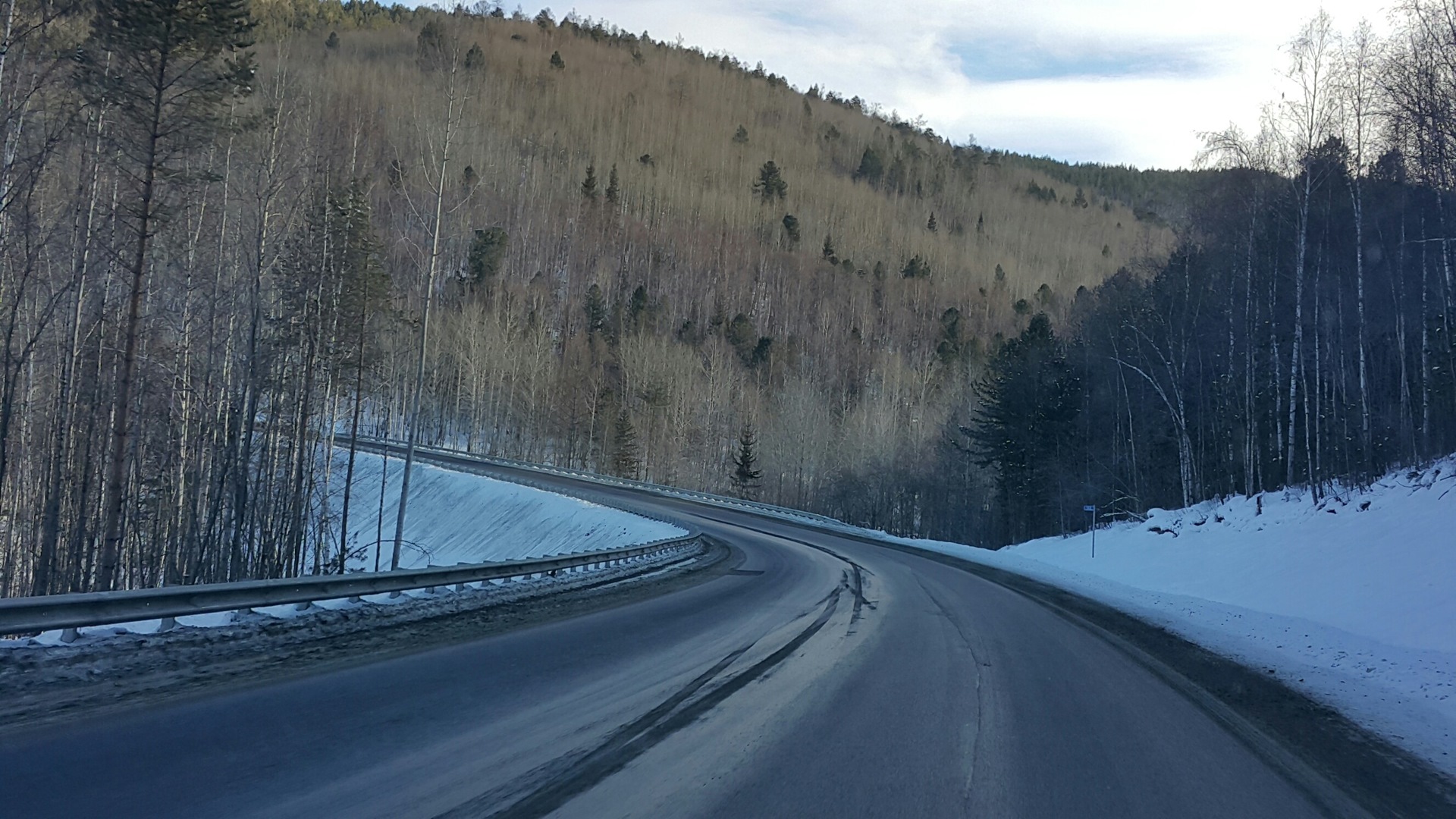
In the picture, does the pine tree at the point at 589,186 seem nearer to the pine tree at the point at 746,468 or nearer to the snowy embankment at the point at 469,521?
the pine tree at the point at 746,468

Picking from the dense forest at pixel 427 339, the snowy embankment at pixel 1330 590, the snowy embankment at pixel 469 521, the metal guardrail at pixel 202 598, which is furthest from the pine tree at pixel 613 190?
the metal guardrail at pixel 202 598

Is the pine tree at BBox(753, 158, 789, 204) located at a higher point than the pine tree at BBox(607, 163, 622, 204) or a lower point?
higher

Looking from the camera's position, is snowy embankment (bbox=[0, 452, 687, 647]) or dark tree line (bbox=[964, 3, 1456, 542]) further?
snowy embankment (bbox=[0, 452, 687, 647])

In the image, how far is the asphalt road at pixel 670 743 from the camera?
15.4ft

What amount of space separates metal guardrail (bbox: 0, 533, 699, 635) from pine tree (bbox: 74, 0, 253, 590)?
736 centimetres

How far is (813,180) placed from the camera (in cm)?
17362

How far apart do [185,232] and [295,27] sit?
346 inches

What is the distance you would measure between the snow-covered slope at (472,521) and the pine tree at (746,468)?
92.0ft

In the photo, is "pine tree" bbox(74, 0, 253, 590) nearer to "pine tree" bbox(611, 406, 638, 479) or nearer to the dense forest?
the dense forest

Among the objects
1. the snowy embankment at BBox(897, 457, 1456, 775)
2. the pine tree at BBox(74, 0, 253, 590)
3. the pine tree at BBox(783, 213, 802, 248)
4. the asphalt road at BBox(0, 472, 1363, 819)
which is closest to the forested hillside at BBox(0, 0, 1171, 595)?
the pine tree at BBox(74, 0, 253, 590)

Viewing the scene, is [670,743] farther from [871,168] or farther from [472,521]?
[871,168]

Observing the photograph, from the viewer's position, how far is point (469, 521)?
150 ft

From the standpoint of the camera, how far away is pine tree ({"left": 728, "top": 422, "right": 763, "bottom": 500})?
2899 inches

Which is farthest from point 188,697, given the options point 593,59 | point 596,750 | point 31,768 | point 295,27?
point 593,59
